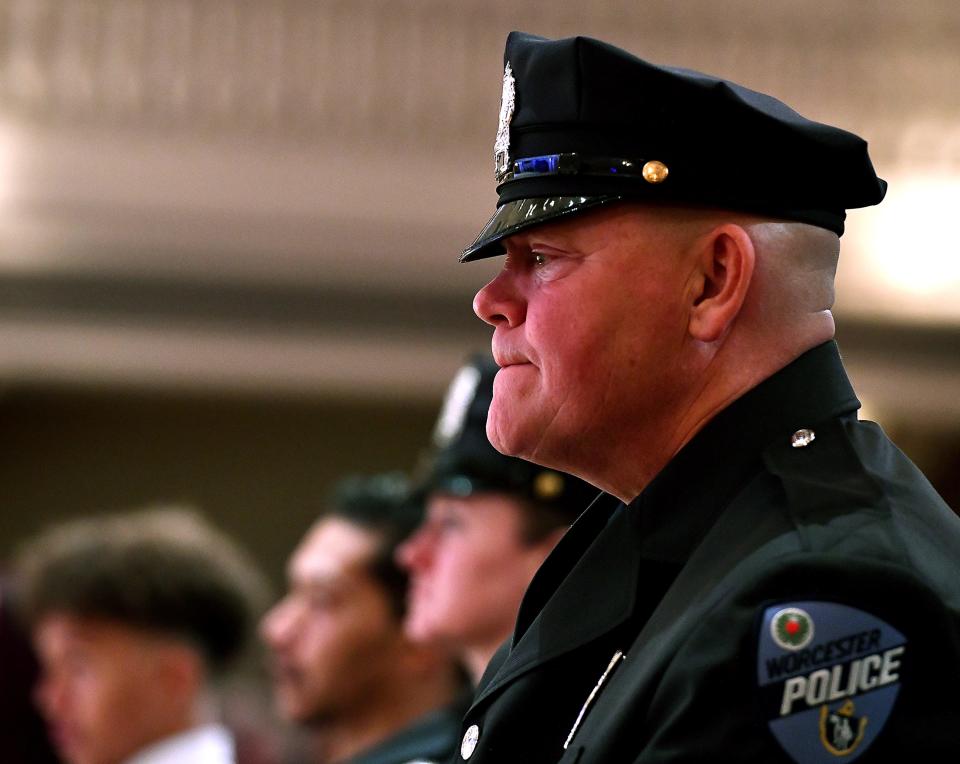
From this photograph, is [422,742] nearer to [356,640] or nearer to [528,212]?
[356,640]

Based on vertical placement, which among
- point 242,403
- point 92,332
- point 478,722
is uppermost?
point 478,722

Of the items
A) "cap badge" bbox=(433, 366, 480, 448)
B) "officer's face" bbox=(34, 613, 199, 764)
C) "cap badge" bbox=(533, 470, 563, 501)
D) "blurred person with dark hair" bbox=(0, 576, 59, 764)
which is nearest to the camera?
"cap badge" bbox=(533, 470, 563, 501)

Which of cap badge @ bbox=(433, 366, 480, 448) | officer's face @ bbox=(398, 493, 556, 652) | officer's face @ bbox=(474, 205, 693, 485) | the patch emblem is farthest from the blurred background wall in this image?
the patch emblem

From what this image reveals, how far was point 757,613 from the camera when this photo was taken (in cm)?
91

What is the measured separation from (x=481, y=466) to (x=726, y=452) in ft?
3.99

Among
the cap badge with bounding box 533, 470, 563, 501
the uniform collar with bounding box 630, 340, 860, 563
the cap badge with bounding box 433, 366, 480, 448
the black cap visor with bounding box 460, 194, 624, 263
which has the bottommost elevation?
the cap badge with bounding box 533, 470, 563, 501

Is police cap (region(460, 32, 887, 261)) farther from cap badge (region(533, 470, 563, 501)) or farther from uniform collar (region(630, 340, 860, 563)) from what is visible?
cap badge (region(533, 470, 563, 501))

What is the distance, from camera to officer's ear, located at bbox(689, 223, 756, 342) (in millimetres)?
1106

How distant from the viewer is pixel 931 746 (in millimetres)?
878

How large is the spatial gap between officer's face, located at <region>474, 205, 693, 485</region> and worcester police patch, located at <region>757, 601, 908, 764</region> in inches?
10.3

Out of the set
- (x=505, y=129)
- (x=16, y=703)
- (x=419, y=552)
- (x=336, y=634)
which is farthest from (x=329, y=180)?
(x=505, y=129)

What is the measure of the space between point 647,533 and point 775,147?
0.91 feet

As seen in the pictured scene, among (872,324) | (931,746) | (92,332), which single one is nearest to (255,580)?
(931,746)

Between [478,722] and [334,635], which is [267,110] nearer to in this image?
[334,635]
